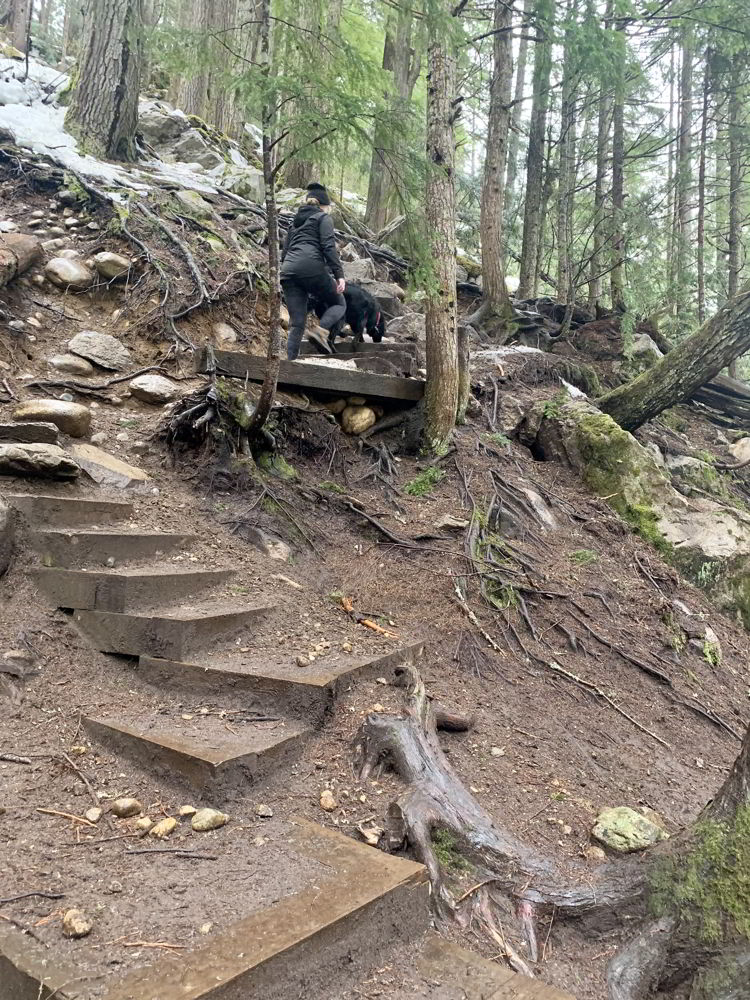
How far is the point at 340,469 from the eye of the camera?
6625 millimetres

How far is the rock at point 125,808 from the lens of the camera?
279 centimetres

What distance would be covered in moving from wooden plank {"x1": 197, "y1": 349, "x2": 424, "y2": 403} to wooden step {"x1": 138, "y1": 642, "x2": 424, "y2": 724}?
129 inches

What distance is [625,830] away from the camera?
344 centimetres

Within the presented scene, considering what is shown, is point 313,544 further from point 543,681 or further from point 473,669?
point 543,681

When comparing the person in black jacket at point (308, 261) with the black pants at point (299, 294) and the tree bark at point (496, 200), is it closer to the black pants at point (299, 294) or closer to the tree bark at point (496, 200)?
the black pants at point (299, 294)

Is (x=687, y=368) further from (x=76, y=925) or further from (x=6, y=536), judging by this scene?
(x=76, y=925)

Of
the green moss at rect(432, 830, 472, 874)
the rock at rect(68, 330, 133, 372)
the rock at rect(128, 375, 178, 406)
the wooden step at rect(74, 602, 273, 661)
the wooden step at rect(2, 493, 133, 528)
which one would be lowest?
the green moss at rect(432, 830, 472, 874)

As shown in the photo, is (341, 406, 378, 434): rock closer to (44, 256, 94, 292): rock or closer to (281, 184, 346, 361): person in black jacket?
(281, 184, 346, 361): person in black jacket

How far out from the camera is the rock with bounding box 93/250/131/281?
25.4 feet

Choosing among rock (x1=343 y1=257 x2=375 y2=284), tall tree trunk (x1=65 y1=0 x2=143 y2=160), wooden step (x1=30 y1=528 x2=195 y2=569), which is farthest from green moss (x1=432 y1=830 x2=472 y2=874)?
tall tree trunk (x1=65 y1=0 x2=143 y2=160)

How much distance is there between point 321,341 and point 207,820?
20.4ft

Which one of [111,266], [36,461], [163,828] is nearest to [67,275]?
[111,266]

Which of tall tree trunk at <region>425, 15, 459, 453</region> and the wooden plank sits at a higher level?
tall tree trunk at <region>425, 15, 459, 453</region>

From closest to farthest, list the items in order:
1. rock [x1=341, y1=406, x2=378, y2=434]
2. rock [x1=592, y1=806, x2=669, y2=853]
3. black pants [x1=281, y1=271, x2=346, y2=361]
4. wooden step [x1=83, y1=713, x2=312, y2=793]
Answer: wooden step [x1=83, y1=713, x2=312, y2=793] < rock [x1=592, y1=806, x2=669, y2=853] < rock [x1=341, y1=406, x2=378, y2=434] < black pants [x1=281, y1=271, x2=346, y2=361]
